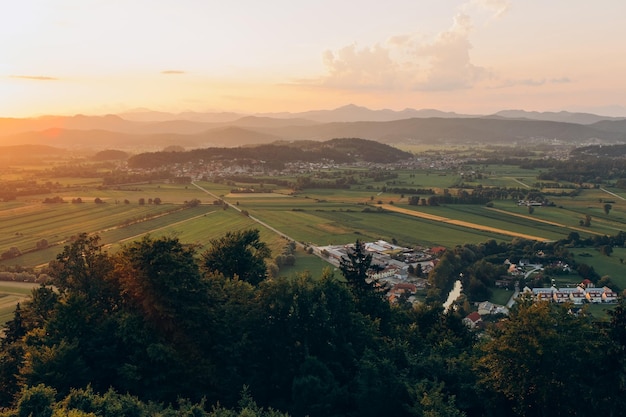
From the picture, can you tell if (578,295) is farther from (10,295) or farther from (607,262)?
(10,295)

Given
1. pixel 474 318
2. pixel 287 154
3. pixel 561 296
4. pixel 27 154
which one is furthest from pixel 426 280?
pixel 27 154

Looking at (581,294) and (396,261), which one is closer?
(581,294)

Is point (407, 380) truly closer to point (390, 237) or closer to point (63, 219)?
point (390, 237)

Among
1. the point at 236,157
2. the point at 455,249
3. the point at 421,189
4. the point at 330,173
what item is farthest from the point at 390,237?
the point at 236,157

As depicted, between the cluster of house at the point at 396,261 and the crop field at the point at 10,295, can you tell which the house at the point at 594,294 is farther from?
the crop field at the point at 10,295

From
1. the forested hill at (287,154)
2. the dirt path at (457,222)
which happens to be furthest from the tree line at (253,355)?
the forested hill at (287,154)

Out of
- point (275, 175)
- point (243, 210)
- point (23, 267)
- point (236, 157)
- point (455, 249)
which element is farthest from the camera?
point (236, 157)

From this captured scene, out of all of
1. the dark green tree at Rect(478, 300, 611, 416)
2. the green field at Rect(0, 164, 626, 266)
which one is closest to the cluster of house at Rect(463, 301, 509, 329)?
the green field at Rect(0, 164, 626, 266)

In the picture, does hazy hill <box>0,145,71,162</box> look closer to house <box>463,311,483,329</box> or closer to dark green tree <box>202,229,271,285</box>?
dark green tree <box>202,229,271,285</box>
